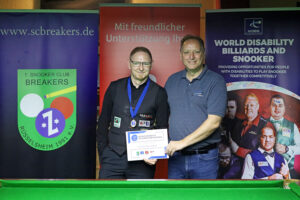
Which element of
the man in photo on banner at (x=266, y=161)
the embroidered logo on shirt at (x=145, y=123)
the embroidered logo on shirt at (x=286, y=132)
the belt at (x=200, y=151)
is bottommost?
the man in photo on banner at (x=266, y=161)

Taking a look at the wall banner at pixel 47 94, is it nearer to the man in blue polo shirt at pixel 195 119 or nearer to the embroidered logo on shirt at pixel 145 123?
the embroidered logo on shirt at pixel 145 123

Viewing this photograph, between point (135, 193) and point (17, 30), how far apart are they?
286 centimetres

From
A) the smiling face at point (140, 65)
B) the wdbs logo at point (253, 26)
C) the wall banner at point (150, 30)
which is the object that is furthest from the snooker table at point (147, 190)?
the wdbs logo at point (253, 26)

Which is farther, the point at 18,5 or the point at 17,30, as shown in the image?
the point at 18,5

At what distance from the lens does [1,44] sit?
3.79 meters

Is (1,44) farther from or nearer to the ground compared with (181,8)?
nearer to the ground

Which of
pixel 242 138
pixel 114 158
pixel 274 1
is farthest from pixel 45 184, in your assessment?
pixel 274 1

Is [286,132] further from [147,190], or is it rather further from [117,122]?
[147,190]

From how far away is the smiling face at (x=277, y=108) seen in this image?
3.72 meters

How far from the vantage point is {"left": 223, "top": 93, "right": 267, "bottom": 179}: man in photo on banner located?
3.71m

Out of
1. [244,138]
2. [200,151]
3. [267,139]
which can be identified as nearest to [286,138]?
[267,139]

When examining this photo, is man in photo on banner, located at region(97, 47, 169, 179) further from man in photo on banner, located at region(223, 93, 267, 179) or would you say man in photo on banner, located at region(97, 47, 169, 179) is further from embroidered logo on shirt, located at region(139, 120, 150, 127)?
man in photo on banner, located at region(223, 93, 267, 179)

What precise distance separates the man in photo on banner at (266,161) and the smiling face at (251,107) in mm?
185

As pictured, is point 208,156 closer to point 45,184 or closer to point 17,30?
point 45,184
